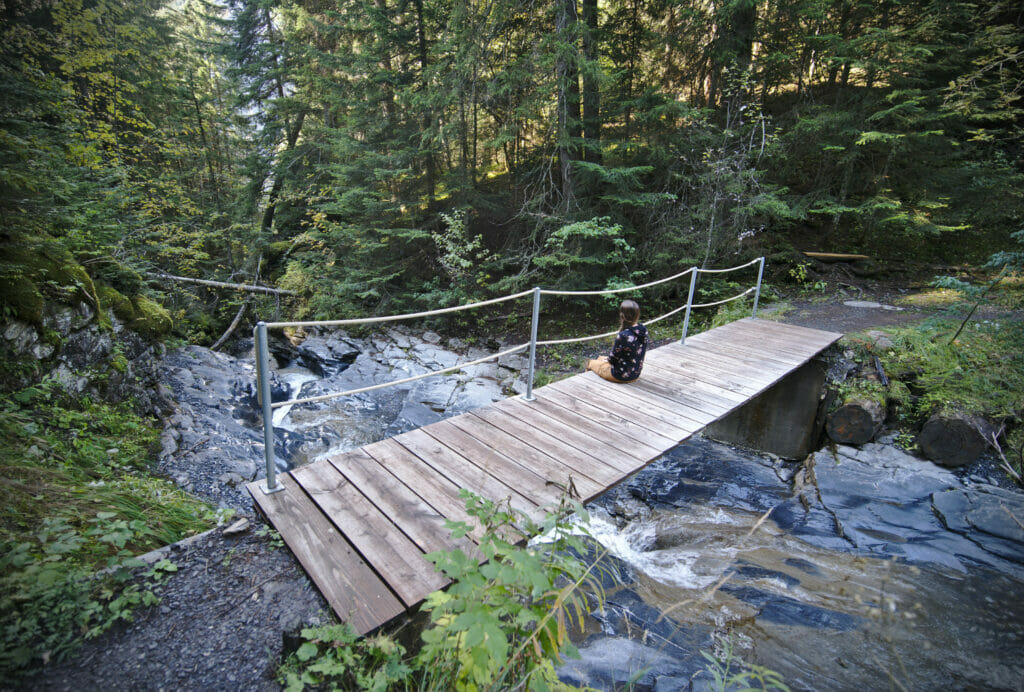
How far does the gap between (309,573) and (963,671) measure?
3607 mm

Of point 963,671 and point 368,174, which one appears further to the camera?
point 368,174

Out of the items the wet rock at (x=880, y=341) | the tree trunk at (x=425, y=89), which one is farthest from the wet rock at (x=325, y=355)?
the wet rock at (x=880, y=341)

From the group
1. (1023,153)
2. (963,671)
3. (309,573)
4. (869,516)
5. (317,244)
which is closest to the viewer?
(309,573)

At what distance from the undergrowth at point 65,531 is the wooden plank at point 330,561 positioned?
18.4 inches

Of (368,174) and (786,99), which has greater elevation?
(786,99)

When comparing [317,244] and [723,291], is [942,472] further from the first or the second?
[317,244]

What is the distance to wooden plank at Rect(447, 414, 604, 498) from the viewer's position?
2926 mm

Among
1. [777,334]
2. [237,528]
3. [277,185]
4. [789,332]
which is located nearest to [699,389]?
[777,334]

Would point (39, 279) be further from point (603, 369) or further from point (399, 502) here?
point (603, 369)

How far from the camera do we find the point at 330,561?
2.15 meters

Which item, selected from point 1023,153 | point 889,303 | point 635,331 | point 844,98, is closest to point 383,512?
point 635,331

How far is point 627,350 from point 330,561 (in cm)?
344

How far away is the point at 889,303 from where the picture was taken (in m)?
8.25

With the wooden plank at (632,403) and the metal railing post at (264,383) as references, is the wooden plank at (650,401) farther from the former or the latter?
the metal railing post at (264,383)
